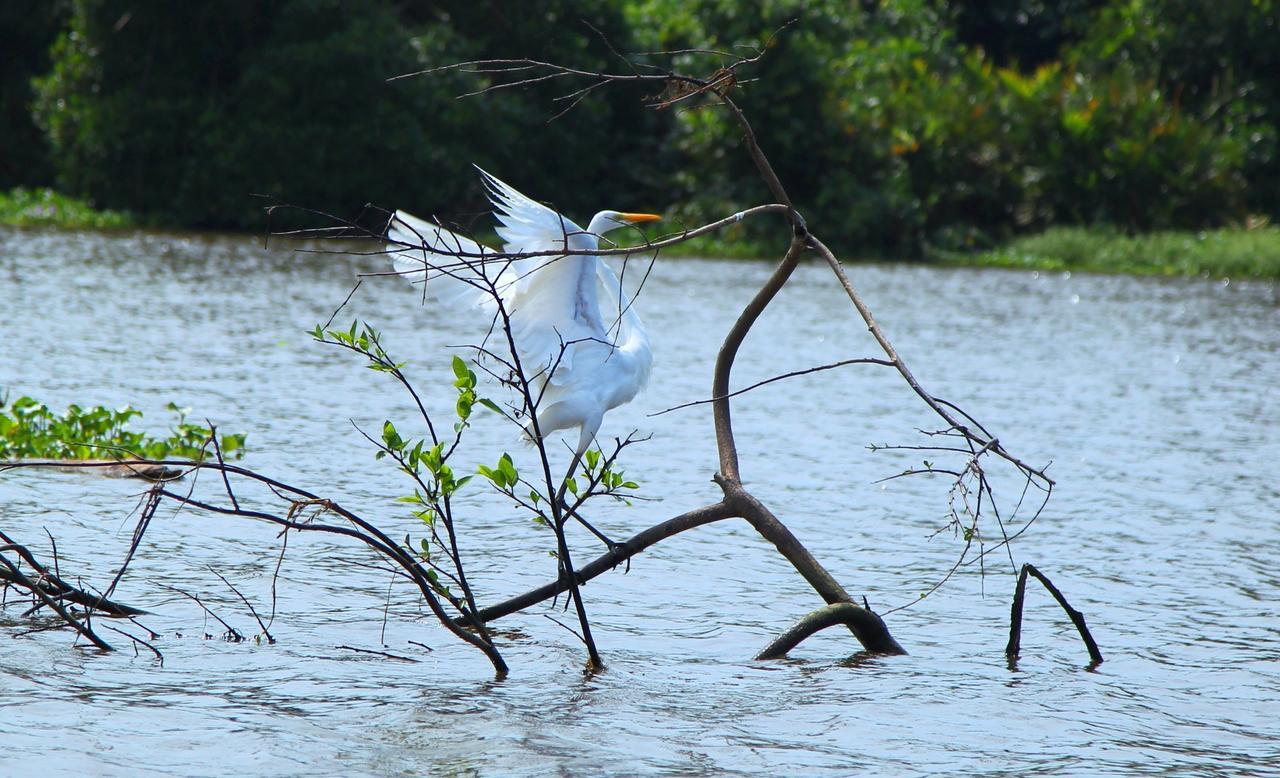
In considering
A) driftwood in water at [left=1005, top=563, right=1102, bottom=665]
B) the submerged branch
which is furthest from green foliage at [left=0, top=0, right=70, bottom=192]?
driftwood in water at [left=1005, top=563, right=1102, bottom=665]

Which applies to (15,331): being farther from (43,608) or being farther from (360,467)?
(43,608)

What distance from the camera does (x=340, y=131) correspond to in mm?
20750

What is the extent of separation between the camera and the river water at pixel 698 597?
3.94 metres

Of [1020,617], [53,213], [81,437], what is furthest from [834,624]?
[53,213]

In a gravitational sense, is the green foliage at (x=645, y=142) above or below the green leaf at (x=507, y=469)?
above

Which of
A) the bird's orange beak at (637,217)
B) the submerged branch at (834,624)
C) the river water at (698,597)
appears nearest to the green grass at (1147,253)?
the river water at (698,597)

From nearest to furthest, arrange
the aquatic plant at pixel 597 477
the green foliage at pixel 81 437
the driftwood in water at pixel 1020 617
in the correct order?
the aquatic plant at pixel 597 477 → the driftwood in water at pixel 1020 617 → the green foliage at pixel 81 437

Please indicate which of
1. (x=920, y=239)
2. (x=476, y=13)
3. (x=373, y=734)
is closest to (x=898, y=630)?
(x=373, y=734)

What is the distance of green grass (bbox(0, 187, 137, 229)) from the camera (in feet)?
66.0

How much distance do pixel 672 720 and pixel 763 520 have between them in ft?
2.44

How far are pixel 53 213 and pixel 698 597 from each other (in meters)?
17.4

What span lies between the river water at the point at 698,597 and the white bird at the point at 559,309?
0.66 m

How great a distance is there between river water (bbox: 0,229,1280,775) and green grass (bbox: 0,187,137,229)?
30.2 feet

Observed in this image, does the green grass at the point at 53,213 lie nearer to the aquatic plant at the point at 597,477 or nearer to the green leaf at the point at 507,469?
the aquatic plant at the point at 597,477
